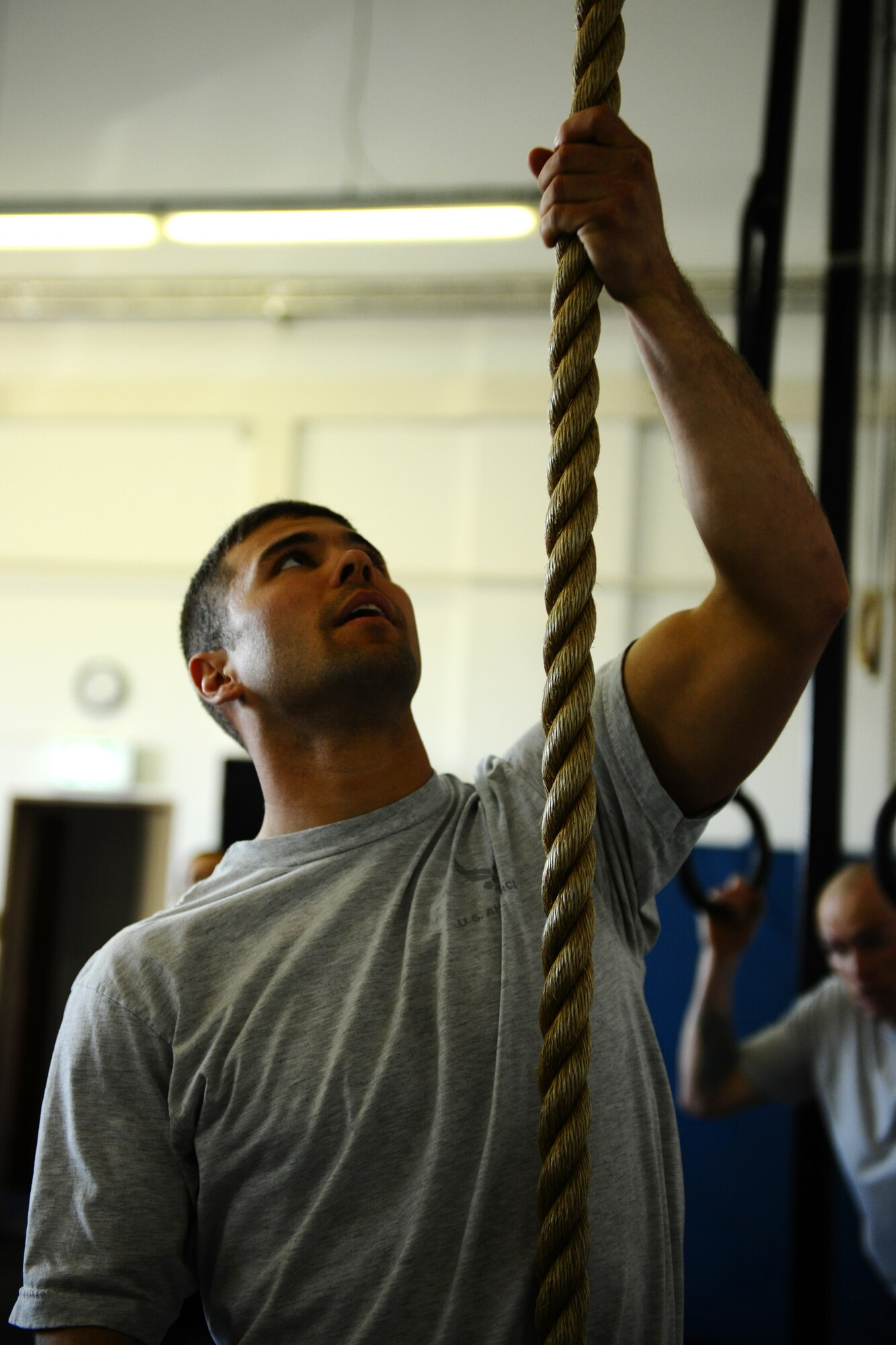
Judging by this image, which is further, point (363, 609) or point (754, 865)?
point (754, 865)

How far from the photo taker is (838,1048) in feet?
9.43

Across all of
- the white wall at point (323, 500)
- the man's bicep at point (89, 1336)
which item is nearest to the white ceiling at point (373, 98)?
the white wall at point (323, 500)

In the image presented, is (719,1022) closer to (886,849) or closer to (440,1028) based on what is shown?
(886,849)

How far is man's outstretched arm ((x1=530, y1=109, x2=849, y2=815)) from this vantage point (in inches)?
33.9

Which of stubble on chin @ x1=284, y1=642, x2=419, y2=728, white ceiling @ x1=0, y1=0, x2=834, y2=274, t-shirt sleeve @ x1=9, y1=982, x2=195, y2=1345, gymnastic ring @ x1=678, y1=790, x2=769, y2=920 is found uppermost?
white ceiling @ x1=0, y1=0, x2=834, y2=274

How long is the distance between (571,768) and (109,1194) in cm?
57

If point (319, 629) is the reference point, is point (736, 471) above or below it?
above

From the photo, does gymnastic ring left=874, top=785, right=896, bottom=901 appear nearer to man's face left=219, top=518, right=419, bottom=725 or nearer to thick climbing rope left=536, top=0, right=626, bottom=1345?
man's face left=219, top=518, right=419, bottom=725

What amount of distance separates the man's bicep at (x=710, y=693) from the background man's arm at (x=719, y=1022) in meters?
1.23

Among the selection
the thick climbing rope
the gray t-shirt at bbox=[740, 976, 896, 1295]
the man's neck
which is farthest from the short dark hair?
the gray t-shirt at bbox=[740, 976, 896, 1295]

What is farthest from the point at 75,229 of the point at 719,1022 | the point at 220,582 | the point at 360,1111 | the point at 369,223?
the point at 360,1111

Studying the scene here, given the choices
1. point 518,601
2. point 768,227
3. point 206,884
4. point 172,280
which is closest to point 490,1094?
point 206,884

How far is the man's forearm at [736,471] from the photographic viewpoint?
36.0 inches

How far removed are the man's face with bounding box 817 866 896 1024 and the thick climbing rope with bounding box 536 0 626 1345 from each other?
2062mm
